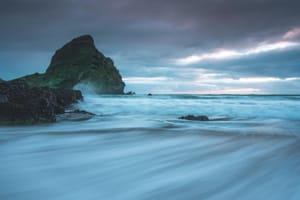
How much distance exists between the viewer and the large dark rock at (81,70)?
221 feet

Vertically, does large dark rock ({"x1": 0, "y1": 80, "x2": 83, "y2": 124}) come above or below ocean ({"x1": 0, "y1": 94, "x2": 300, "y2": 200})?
above

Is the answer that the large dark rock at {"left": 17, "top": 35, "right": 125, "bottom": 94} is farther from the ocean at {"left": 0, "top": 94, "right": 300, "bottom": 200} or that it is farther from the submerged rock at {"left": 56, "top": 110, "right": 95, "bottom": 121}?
the ocean at {"left": 0, "top": 94, "right": 300, "bottom": 200}

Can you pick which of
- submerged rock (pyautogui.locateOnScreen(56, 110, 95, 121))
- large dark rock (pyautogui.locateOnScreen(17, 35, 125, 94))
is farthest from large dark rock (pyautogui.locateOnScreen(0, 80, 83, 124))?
large dark rock (pyautogui.locateOnScreen(17, 35, 125, 94))

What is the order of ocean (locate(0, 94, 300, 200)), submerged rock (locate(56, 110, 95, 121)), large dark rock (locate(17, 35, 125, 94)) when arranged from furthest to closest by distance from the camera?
large dark rock (locate(17, 35, 125, 94)) < submerged rock (locate(56, 110, 95, 121)) < ocean (locate(0, 94, 300, 200))

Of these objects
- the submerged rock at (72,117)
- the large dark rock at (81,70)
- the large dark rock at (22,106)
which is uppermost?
the large dark rock at (81,70)

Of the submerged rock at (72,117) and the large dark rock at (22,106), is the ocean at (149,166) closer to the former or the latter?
the large dark rock at (22,106)

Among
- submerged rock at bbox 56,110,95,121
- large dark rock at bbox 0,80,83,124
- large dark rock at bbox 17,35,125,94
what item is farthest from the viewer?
large dark rock at bbox 17,35,125,94

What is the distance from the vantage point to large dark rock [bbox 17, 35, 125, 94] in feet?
221

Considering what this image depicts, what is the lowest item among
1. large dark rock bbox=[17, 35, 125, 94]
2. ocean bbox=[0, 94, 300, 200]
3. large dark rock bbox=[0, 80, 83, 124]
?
ocean bbox=[0, 94, 300, 200]

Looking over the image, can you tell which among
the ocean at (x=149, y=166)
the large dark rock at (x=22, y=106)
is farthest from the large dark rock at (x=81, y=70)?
the ocean at (x=149, y=166)

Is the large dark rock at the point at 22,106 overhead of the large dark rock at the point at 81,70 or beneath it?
beneath

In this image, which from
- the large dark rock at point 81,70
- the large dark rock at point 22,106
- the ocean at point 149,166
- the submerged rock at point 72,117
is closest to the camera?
the ocean at point 149,166

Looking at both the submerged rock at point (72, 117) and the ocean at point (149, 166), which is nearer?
the ocean at point (149, 166)

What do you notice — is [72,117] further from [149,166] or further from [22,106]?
[149,166]
